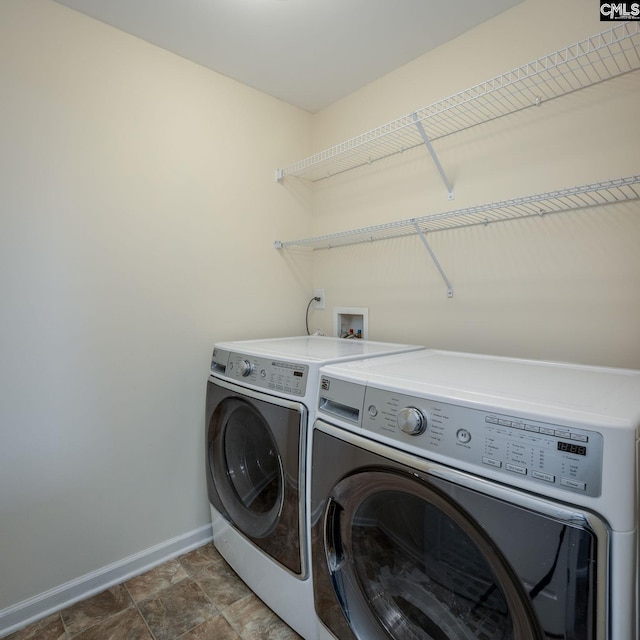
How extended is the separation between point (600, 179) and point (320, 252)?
4.84 feet

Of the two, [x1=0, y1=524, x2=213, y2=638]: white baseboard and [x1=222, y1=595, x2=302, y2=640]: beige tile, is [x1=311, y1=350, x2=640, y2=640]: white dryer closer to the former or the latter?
[x1=222, y1=595, x2=302, y2=640]: beige tile

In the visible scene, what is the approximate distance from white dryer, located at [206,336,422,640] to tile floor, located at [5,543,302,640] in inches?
2.7

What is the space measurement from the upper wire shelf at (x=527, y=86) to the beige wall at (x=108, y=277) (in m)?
0.87

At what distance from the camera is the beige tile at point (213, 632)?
4.45 feet

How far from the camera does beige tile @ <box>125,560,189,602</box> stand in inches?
62.1

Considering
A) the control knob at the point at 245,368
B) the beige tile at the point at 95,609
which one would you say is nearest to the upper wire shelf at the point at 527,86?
the control knob at the point at 245,368

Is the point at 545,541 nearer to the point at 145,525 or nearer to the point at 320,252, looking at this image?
the point at 145,525

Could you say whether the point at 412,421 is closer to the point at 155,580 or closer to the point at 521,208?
the point at 521,208

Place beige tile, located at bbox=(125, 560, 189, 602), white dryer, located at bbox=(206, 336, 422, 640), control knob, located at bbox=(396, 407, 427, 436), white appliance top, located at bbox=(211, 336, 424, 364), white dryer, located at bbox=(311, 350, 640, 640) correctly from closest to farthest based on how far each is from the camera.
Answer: white dryer, located at bbox=(311, 350, 640, 640) → control knob, located at bbox=(396, 407, 427, 436) → white dryer, located at bbox=(206, 336, 422, 640) → white appliance top, located at bbox=(211, 336, 424, 364) → beige tile, located at bbox=(125, 560, 189, 602)

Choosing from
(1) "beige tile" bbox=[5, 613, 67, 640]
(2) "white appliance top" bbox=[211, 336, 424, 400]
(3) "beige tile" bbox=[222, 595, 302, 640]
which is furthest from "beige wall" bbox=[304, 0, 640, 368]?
(1) "beige tile" bbox=[5, 613, 67, 640]

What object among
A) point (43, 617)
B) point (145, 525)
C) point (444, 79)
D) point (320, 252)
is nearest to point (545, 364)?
point (444, 79)

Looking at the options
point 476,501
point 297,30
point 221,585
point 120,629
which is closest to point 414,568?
point 476,501

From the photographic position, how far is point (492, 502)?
0.71 meters

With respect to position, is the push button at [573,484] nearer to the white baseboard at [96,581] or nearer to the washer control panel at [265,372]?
the washer control panel at [265,372]
